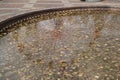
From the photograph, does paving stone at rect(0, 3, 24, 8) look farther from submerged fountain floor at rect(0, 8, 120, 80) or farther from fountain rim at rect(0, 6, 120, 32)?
submerged fountain floor at rect(0, 8, 120, 80)

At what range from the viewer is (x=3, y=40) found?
9.80m

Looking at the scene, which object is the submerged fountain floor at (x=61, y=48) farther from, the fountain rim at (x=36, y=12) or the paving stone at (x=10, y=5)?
the paving stone at (x=10, y=5)

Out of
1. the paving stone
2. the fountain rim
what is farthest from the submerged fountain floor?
the paving stone

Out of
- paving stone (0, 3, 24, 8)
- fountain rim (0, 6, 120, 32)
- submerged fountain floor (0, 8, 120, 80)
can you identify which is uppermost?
paving stone (0, 3, 24, 8)

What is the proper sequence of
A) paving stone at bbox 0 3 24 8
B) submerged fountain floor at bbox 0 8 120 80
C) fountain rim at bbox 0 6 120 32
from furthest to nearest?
paving stone at bbox 0 3 24 8
fountain rim at bbox 0 6 120 32
submerged fountain floor at bbox 0 8 120 80

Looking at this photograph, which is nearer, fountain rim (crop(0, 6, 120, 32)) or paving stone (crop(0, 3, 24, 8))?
fountain rim (crop(0, 6, 120, 32))

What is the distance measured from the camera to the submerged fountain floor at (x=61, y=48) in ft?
24.5

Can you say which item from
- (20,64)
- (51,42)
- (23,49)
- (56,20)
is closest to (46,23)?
(56,20)

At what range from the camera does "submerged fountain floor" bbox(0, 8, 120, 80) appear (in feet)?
24.5

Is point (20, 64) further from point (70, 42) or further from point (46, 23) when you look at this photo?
point (46, 23)

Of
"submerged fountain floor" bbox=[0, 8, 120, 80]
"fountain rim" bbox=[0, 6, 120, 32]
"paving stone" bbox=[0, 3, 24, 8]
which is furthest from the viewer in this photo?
"paving stone" bbox=[0, 3, 24, 8]

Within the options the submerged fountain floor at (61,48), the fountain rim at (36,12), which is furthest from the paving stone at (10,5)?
the submerged fountain floor at (61,48)

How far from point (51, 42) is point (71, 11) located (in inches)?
210

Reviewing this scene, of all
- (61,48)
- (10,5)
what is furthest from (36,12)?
(61,48)
